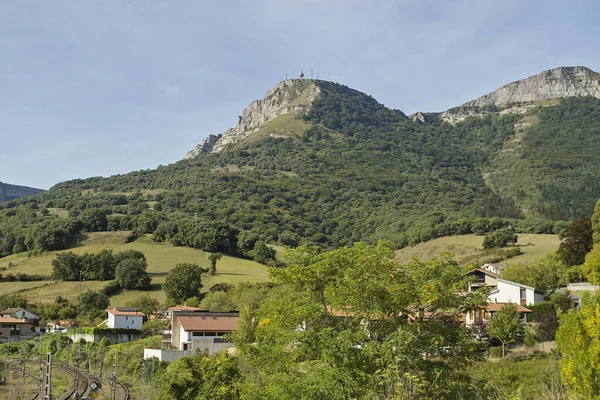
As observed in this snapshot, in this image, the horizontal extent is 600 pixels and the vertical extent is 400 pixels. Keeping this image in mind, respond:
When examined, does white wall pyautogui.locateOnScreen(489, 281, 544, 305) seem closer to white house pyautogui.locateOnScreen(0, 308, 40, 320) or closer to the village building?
the village building

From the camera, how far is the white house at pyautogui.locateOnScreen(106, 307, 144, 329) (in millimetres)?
68312

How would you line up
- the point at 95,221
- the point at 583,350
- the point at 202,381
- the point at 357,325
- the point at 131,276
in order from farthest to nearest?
1. the point at 95,221
2. the point at 131,276
3. the point at 202,381
4. the point at 357,325
5. the point at 583,350

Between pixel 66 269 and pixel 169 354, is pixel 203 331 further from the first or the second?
pixel 66 269

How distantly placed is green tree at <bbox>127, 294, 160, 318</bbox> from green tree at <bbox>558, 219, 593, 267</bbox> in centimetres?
4860

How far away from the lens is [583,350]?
14.2 meters

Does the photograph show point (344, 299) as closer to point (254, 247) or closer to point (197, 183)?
point (254, 247)

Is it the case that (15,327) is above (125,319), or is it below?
below

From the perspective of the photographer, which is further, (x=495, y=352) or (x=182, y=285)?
(x=182, y=285)

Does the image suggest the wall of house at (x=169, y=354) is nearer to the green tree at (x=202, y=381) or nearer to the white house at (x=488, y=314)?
the green tree at (x=202, y=381)

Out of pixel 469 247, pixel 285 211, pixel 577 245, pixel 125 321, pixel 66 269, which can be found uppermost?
pixel 285 211

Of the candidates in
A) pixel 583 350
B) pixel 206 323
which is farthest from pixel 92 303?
pixel 583 350

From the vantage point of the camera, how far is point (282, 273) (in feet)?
73.3

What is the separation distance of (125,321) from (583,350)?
61639 millimetres

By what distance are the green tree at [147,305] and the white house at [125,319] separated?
376 cm
